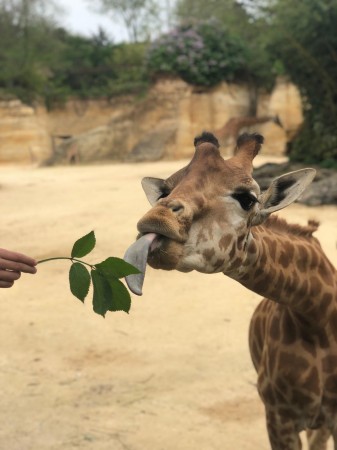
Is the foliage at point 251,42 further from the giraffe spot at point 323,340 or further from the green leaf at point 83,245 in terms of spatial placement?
the green leaf at point 83,245

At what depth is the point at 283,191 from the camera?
2.49 meters

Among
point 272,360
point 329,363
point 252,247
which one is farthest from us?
point 272,360

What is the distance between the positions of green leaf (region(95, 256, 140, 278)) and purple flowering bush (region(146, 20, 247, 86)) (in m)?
21.8

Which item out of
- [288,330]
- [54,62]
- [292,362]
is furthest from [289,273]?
[54,62]

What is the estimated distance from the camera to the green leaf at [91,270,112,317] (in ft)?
7.39

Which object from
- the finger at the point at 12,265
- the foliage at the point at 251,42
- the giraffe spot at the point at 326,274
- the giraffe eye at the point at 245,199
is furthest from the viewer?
the foliage at the point at 251,42

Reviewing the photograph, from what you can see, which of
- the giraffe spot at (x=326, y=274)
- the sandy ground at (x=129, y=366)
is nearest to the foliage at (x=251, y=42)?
the sandy ground at (x=129, y=366)

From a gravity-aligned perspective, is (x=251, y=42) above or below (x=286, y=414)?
above

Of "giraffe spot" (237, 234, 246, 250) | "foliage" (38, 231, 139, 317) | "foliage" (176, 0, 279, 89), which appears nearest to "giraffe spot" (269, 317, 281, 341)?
"giraffe spot" (237, 234, 246, 250)

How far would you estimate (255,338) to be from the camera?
3.38 meters

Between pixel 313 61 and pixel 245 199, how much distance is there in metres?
12.7

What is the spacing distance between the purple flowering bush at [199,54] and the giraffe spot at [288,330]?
69.7ft

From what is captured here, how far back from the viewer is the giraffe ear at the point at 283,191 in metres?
2.45

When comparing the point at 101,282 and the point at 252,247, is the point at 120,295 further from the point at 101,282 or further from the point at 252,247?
the point at 252,247
